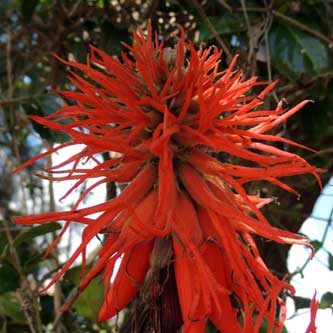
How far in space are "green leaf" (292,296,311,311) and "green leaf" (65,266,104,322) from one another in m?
0.40

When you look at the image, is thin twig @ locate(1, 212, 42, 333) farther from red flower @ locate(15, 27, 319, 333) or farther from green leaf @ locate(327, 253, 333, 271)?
green leaf @ locate(327, 253, 333, 271)

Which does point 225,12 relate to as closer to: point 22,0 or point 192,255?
point 22,0

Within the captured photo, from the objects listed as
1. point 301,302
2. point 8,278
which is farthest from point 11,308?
point 301,302

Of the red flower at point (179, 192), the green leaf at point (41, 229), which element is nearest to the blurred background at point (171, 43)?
the green leaf at point (41, 229)

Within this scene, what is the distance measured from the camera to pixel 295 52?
52.1 inches

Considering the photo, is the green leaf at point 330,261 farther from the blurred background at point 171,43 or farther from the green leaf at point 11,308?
the green leaf at point 11,308

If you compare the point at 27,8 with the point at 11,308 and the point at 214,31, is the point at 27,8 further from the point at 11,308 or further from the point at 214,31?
the point at 11,308

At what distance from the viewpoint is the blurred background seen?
4.21ft

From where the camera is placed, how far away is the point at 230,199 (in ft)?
2.74

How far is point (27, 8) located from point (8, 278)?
726 millimetres

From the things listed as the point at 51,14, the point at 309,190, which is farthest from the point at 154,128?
the point at 51,14

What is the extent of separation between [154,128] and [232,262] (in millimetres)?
195

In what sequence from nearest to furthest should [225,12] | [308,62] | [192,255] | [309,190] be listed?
[192,255], [308,62], [225,12], [309,190]

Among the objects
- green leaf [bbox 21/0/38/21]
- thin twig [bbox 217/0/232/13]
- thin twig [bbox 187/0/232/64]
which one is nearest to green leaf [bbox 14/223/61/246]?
thin twig [bbox 187/0/232/64]
